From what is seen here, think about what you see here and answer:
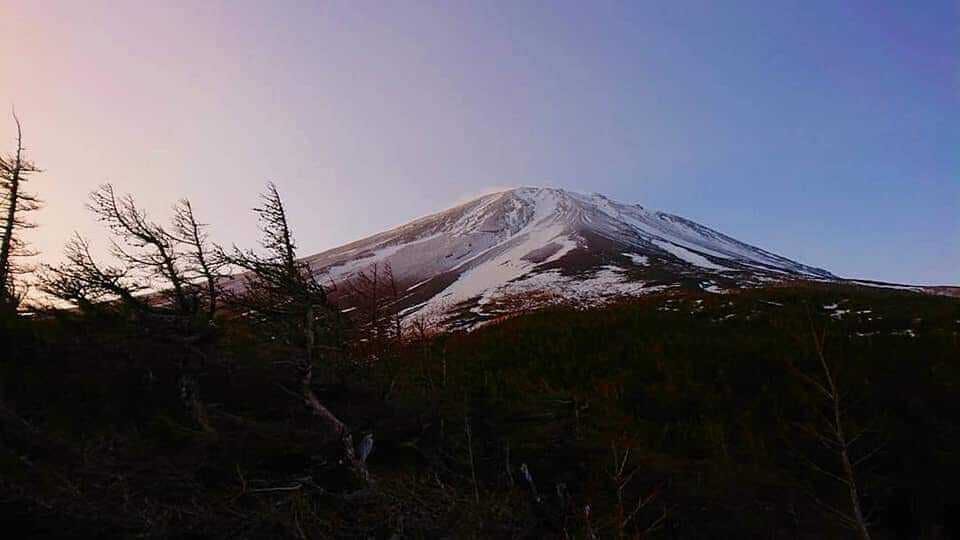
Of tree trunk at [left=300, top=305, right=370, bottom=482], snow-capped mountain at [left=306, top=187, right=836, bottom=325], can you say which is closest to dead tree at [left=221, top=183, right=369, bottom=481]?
tree trunk at [left=300, top=305, right=370, bottom=482]

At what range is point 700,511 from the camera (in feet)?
34.1

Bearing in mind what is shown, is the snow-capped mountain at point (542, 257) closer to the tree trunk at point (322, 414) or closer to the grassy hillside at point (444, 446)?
Answer: the grassy hillside at point (444, 446)

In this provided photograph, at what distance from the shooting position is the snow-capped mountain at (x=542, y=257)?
4347 cm

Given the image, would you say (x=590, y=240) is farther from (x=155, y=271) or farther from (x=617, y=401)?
(x=155, y=271)

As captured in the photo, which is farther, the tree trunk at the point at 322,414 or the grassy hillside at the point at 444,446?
the tree trunk at the point at 322,414

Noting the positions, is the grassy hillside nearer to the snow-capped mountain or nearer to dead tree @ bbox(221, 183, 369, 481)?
dead tree @ bbox(221, 183, 369, 481)

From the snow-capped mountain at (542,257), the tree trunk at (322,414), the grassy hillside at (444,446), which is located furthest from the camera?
the snow-capped mountain at (542,257)

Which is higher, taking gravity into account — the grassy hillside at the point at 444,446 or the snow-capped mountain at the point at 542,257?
the snow-capped mountain at the point at 542,257

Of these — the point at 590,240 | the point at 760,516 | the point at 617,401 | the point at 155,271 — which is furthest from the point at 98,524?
the point at 590,240

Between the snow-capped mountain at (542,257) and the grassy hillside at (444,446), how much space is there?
8065mm

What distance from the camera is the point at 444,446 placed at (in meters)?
11.1

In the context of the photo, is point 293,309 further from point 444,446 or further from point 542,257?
point 542,257

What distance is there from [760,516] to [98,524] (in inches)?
419

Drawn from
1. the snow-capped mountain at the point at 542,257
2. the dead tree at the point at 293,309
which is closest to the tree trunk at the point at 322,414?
the dead tree at the point at 293,309
